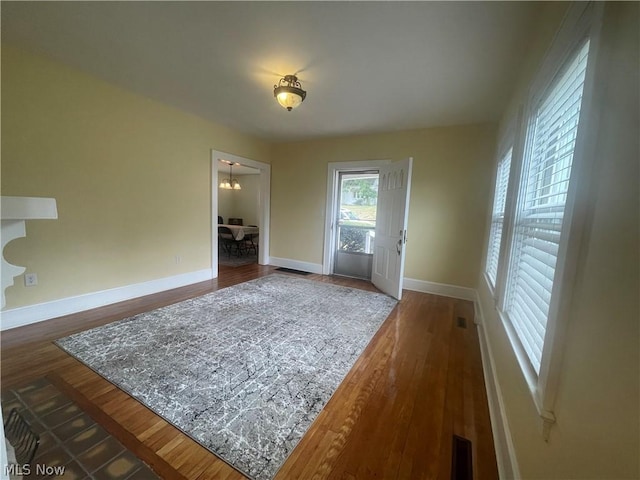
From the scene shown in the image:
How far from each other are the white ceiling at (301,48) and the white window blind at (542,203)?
0.83m

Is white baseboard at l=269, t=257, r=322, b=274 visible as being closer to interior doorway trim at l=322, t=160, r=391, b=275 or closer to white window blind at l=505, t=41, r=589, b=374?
interior doorway trim at l=322, t=160, r=391, b=275

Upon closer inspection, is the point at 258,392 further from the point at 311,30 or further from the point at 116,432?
the point at 311,30

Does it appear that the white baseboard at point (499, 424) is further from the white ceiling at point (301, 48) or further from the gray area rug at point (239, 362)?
the white ceiling at point (301, 48)

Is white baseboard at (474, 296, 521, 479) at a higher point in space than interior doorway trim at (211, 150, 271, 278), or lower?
lower

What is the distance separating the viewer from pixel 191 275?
405 centimetres

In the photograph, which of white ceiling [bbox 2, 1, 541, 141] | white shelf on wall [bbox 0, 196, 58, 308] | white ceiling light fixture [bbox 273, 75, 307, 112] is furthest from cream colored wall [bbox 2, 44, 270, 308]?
white ceiling light fixture [bbox 273, 75, 307, 112]

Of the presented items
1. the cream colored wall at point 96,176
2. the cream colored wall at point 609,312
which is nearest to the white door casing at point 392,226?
the cream colored wall at point 609,312

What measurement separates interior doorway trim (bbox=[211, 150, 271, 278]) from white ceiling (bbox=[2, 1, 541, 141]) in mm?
1166

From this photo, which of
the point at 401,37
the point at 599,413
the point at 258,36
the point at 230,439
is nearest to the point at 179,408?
the point at 230,439

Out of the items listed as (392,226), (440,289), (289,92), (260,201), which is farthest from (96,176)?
(440,289)

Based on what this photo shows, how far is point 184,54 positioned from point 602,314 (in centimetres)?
308

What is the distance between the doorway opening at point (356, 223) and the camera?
4.57 meters

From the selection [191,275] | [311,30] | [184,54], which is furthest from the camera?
[191,275]

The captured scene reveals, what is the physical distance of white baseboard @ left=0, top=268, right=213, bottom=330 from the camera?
7.98 feet
